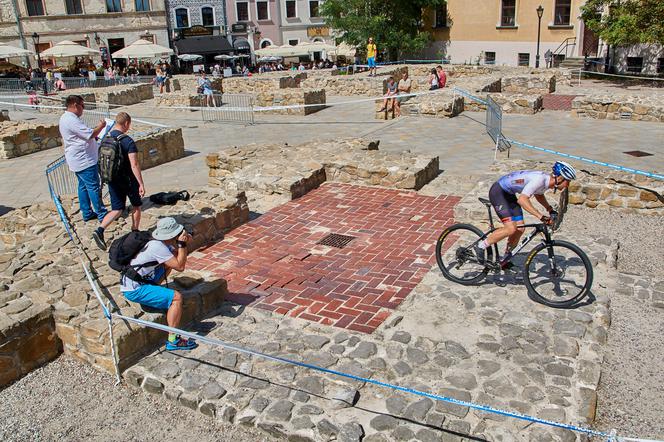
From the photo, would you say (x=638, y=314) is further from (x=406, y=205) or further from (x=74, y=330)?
(x=74, y=330)

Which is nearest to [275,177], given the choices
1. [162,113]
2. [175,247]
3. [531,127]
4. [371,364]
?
[175,247]

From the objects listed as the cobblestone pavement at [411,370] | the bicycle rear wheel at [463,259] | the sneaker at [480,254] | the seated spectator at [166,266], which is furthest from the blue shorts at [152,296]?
the sneaker at [480,254]

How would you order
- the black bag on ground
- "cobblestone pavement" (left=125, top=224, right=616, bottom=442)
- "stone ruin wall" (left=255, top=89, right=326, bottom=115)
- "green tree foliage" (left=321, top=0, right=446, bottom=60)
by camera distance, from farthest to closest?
1. "green tree foliage" (left=321, top=0, right=446, bottom=60)
2. "stone ruin wall" (left=255, top=89, right=326, bottom=115)
3. the black bag on ground
4. "cobblestone pavement" (left=125, top=224, right=616, bottom=442)

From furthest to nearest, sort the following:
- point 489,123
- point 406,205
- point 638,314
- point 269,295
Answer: point 489,123
point 406,205
point 269,295
point 638,314

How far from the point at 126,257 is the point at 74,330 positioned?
86 centimetres

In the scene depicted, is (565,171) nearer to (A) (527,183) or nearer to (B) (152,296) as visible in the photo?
(A) (527,183)

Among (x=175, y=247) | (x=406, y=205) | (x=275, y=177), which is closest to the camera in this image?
(x=175, y=247)

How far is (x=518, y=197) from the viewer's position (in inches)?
236

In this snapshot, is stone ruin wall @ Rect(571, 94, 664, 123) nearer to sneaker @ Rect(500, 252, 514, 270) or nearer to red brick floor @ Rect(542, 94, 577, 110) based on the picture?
red brick floor @ Rect(542, 94, 577, 110)

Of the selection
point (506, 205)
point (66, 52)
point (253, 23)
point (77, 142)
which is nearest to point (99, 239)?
point (77, 142)

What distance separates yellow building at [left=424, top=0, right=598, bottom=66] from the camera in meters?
31.6

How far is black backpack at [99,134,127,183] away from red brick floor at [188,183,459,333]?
1498 mm

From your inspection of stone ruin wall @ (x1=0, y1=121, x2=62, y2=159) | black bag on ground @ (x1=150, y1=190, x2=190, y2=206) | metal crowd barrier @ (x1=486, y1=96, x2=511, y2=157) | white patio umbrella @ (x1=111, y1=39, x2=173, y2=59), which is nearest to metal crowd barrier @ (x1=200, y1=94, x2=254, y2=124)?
stone ruin wall @ (x1=0, y1=121, x2=62, y2=159)

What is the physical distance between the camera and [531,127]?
1630 centimetres
